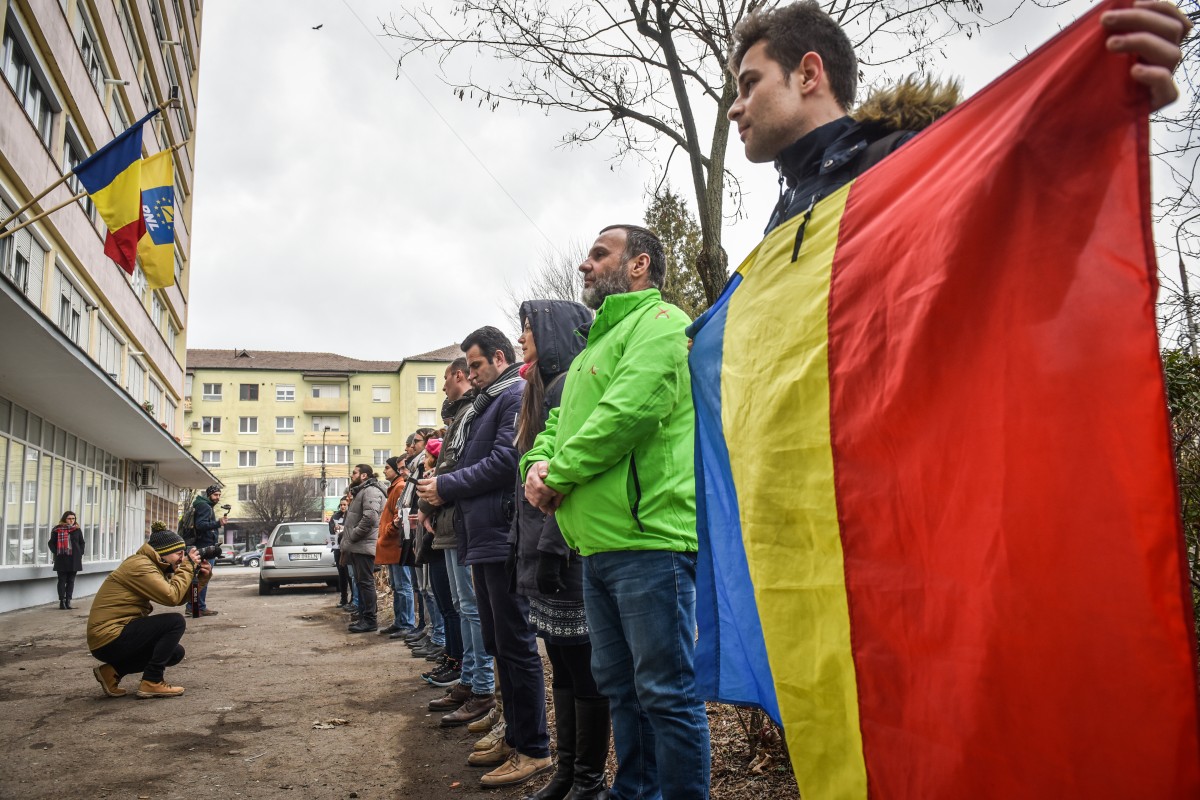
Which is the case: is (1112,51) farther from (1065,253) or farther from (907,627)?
(907,627)

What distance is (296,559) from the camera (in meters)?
20.0

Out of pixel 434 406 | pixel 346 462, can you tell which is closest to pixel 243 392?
pixel 346 462

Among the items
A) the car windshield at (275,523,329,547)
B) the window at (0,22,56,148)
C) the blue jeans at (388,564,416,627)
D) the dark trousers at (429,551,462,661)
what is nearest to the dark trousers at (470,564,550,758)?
the dark trousers at (429,551,462,661)

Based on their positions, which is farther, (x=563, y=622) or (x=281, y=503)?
(x=281, y=503)

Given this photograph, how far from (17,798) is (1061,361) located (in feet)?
16.9

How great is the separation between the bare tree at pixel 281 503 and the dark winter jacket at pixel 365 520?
2342 inches

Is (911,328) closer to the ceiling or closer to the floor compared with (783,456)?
closer to the ceiling

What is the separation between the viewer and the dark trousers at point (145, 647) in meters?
6.95

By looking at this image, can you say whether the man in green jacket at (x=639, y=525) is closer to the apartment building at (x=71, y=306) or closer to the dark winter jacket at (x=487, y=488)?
the dark winter jacket at (x=487, y=488)

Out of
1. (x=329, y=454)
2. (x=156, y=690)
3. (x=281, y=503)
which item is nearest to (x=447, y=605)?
(x=156, y=690)

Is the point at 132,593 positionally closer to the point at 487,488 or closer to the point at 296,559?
the point at 487,488

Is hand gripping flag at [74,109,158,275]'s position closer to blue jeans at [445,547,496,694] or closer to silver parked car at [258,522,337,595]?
blue jeans at [445,547,496,694]

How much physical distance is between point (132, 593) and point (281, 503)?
2559 inches

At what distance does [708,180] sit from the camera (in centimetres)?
737
